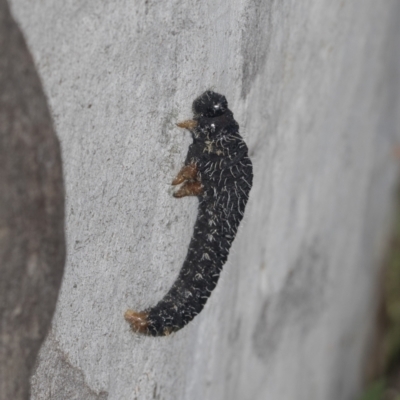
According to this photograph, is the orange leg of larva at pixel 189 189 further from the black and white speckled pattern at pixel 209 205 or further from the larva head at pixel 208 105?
the larva head at pixel 208 105

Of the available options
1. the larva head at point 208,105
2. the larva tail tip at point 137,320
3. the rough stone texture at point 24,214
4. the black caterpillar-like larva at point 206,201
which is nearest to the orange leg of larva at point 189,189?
the black caterpillar-like larva at point 206,201

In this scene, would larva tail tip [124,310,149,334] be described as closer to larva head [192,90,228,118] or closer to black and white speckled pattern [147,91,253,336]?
black and white speckled pattern [147,91,253,336]

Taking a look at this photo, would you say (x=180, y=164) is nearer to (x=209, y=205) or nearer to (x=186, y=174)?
(x=186, y=174)

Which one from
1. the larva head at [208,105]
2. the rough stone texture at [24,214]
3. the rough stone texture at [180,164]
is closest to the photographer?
the rough stone texture at [24,214]

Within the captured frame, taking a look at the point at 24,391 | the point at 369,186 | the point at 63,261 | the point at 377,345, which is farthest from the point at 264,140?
the point at 377,345

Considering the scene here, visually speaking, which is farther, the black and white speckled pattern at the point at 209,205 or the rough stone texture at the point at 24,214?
the black and white speckled pattern at the point at 209,205

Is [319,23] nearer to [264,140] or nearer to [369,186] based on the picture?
[264,140]

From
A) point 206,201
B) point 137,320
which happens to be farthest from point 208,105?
point 137,320

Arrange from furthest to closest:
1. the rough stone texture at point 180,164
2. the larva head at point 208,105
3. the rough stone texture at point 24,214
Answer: the larva head at point 208,105, the rough stone texture at point 180,164, the rough stone texture at point 24,214
